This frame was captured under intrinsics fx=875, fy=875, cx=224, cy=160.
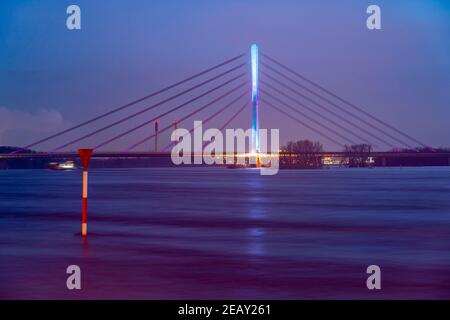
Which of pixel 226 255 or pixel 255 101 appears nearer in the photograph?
pixel 226 255

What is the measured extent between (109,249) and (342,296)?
5.35 meters

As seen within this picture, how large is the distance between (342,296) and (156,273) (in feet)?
8.39

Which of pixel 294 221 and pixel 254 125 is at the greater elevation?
pixel 254 125

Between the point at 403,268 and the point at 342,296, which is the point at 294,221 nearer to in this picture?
the point at 403,268

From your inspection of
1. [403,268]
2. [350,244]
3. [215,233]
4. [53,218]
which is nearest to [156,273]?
[403,268]

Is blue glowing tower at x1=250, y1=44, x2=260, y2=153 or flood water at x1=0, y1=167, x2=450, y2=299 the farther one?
blue glowing tower at x1=250, y1=44, x2=260, y2=153

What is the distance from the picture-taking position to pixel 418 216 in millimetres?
21547

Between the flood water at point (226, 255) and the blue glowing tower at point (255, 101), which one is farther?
the blue glowing tower at point (255, 101)

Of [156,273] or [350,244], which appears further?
[350,244]

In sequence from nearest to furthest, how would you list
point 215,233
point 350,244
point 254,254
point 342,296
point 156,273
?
point 342,296 → point 156,273 → point 254,254 → point 350,244 → point 215,233
